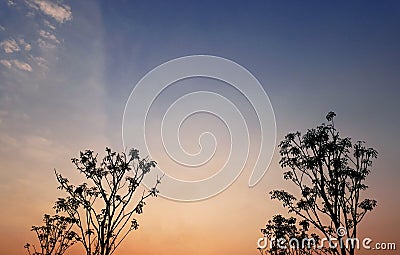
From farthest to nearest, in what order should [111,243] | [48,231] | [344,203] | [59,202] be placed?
[48,231], [59,202], [344,203], [111,243]

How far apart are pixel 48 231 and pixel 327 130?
2225 centimetres

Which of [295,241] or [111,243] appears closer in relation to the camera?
[111,243]

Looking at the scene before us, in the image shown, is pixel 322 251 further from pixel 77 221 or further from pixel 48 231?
pixel 48 231

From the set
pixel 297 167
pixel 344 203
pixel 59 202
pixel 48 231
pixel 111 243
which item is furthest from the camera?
pixel 48 231

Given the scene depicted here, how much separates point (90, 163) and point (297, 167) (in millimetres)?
10139

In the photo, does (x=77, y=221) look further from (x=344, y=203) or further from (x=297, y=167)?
(x=344, y=203)

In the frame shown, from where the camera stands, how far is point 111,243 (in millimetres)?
14820

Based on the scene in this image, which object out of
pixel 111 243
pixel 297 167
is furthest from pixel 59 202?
pixel 297 167

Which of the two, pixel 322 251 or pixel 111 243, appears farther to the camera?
pixel 322 251

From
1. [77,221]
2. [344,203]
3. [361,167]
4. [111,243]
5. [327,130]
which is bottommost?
[111,243]

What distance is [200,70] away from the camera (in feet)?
49.6

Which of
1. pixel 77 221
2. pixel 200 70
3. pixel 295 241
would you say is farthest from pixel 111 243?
pixel 295 241

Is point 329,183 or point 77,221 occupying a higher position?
point 329,183

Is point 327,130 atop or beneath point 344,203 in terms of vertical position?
atop
